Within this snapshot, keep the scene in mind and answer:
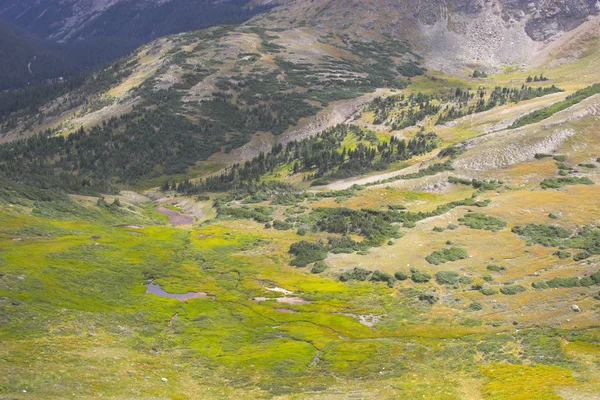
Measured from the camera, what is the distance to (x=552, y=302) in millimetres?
59062

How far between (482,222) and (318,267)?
3112 cm

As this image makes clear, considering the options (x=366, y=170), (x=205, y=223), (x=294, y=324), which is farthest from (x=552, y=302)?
(x=366, y=170)

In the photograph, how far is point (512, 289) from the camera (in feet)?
213

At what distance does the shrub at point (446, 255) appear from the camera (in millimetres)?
78688

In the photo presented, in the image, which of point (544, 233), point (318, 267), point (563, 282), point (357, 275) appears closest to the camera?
point (563, 282)

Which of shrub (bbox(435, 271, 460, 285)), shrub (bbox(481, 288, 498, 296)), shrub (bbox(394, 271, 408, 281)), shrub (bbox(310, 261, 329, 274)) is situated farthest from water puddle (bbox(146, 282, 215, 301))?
shrub (bbox(481, 288, 498, 296))

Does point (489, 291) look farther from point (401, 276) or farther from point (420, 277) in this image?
point (401, 276)

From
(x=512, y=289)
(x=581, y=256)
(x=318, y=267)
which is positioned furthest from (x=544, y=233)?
(x=318, y=267)

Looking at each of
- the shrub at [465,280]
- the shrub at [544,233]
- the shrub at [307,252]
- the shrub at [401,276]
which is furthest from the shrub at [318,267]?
the shrub at [544,233]

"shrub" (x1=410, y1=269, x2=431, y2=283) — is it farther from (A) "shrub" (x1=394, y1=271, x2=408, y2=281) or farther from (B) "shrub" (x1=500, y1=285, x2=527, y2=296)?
(B) "shrub" (x1=500, y1=285, x2=527, y2=296)

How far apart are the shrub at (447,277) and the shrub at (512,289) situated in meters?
6.93

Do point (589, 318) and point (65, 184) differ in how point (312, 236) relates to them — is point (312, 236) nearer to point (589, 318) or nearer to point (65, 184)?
point (589, 318)

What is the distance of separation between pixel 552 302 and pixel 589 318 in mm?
7346

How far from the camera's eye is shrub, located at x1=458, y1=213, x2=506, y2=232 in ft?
295
